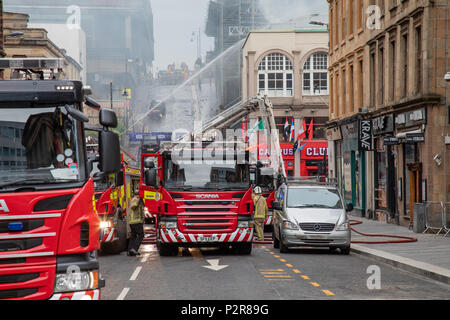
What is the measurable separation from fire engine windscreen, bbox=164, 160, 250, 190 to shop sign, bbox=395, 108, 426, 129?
10.7 metres

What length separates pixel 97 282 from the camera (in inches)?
341

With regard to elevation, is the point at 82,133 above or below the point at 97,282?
above

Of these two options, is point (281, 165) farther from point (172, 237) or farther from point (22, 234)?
point (22, 234)

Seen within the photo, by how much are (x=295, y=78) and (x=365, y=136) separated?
3274 centimetres

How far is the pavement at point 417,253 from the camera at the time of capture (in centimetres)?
1584

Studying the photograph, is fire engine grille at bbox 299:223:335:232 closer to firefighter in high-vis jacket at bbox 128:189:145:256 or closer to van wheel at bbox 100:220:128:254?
firefighter in high-vis jacket at bbox 128:189:145:256

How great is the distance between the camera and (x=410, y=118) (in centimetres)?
2998

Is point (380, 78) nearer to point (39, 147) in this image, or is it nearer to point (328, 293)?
point (328, 293)

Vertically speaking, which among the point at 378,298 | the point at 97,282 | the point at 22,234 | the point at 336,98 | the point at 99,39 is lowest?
the point at 378,298

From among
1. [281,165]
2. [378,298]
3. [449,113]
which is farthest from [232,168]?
[281,165]

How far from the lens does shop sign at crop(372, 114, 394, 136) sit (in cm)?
3309

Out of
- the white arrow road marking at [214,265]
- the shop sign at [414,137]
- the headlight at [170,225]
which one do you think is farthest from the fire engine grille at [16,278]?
the shop sign at [414,137]

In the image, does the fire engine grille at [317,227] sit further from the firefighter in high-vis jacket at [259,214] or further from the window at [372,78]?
the window at [372,78]
